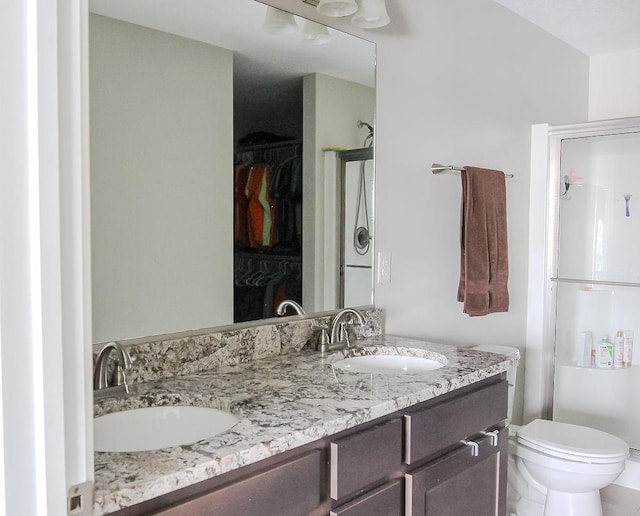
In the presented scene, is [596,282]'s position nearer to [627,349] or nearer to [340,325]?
[627,349]

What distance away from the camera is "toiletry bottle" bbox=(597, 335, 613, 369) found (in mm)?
3311

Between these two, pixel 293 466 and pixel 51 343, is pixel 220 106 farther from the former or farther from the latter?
pixel 51 343

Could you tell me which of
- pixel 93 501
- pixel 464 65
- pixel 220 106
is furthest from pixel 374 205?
pixel 93 501

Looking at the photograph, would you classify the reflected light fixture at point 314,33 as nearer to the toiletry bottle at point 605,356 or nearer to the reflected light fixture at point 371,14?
the reflected light fixture at point 371,14

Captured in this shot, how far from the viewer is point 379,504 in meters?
1.42

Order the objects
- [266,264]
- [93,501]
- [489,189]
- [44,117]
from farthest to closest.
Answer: [489,189], [266,264], [93,501], [44,117]

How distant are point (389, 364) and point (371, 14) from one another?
117 cm

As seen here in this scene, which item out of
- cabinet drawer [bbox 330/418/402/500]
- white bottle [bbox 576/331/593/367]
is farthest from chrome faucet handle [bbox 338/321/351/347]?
white bottle [bbox 576/331/593/367]

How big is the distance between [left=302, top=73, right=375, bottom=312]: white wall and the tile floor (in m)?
1.78

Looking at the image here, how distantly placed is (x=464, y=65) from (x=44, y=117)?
2.33 metres

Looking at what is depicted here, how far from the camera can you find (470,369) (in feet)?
5.78

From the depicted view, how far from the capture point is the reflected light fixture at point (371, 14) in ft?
6.52

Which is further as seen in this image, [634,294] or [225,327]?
[634,294]

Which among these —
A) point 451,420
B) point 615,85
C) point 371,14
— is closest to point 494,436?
point 451,420
